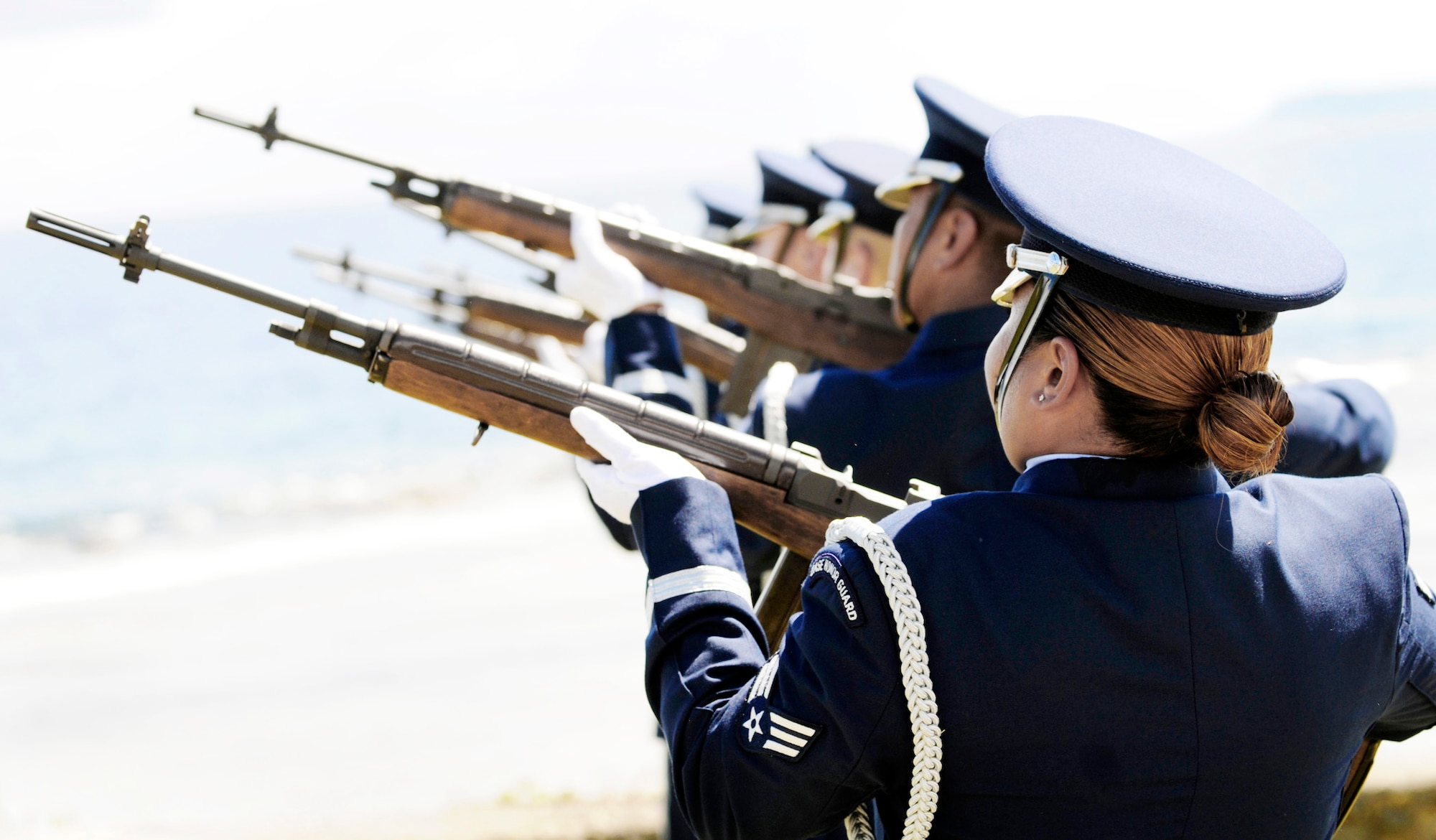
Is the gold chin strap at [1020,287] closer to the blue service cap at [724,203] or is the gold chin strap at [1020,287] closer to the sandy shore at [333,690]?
the sandy shore at [333,690]

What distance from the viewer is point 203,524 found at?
15.0 meters

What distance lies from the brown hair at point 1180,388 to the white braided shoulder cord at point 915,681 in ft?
1.03

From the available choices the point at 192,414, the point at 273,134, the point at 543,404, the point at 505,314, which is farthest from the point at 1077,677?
the point at 192,414

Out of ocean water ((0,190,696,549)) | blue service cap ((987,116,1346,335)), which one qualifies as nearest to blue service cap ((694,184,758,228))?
ocean water ((0,190,696,549))

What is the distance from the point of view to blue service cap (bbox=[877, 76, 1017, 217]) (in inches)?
104

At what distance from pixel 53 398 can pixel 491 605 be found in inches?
776

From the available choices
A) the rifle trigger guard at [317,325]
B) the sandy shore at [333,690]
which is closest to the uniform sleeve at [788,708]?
the rifle trigger guard at [317,325]

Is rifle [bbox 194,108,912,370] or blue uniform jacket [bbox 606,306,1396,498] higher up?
blue uniform jacket [bbox 606,306,1396,498]

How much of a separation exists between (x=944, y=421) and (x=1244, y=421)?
1034 mm

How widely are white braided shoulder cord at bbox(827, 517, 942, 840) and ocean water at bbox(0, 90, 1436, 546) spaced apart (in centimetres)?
572

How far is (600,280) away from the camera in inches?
131

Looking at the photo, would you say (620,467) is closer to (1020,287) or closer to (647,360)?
(1020,287)

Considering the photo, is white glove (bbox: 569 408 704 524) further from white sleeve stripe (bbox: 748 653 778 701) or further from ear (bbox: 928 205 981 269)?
ear (bbox: 928 205 981 269)

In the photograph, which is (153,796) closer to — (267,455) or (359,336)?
(359,336)
